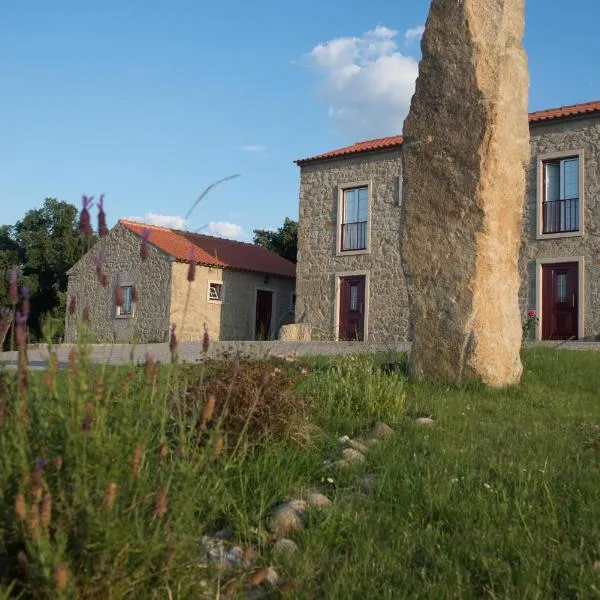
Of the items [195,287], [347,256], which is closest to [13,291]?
[347,256]

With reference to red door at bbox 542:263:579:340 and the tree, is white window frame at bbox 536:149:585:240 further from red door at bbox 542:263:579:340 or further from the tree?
the tree

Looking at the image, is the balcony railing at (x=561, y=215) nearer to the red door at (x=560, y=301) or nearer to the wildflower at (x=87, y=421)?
the red door at (x=560, y=301)

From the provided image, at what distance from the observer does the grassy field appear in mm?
2273

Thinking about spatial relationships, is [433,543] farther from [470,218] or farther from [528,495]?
[470,218]

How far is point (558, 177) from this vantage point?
56.6 ft

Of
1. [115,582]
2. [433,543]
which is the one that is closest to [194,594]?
[115,582]

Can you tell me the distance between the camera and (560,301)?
17.0 m

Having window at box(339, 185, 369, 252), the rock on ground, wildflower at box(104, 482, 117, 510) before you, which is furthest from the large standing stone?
window at box(339, 185, 369, 252)

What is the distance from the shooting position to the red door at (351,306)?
2000 centimetres

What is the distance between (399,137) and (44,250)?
1993 cm

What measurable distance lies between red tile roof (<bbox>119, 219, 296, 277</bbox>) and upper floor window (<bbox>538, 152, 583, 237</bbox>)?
32.4ft

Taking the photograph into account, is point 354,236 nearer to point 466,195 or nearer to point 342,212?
point 342,212

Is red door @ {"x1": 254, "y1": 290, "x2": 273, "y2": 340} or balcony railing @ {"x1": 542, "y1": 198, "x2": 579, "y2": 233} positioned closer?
balcony railing @ {"x1": 542, "y1": 198, "x2": 579, "y2": 233}

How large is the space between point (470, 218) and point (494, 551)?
4533 mm
